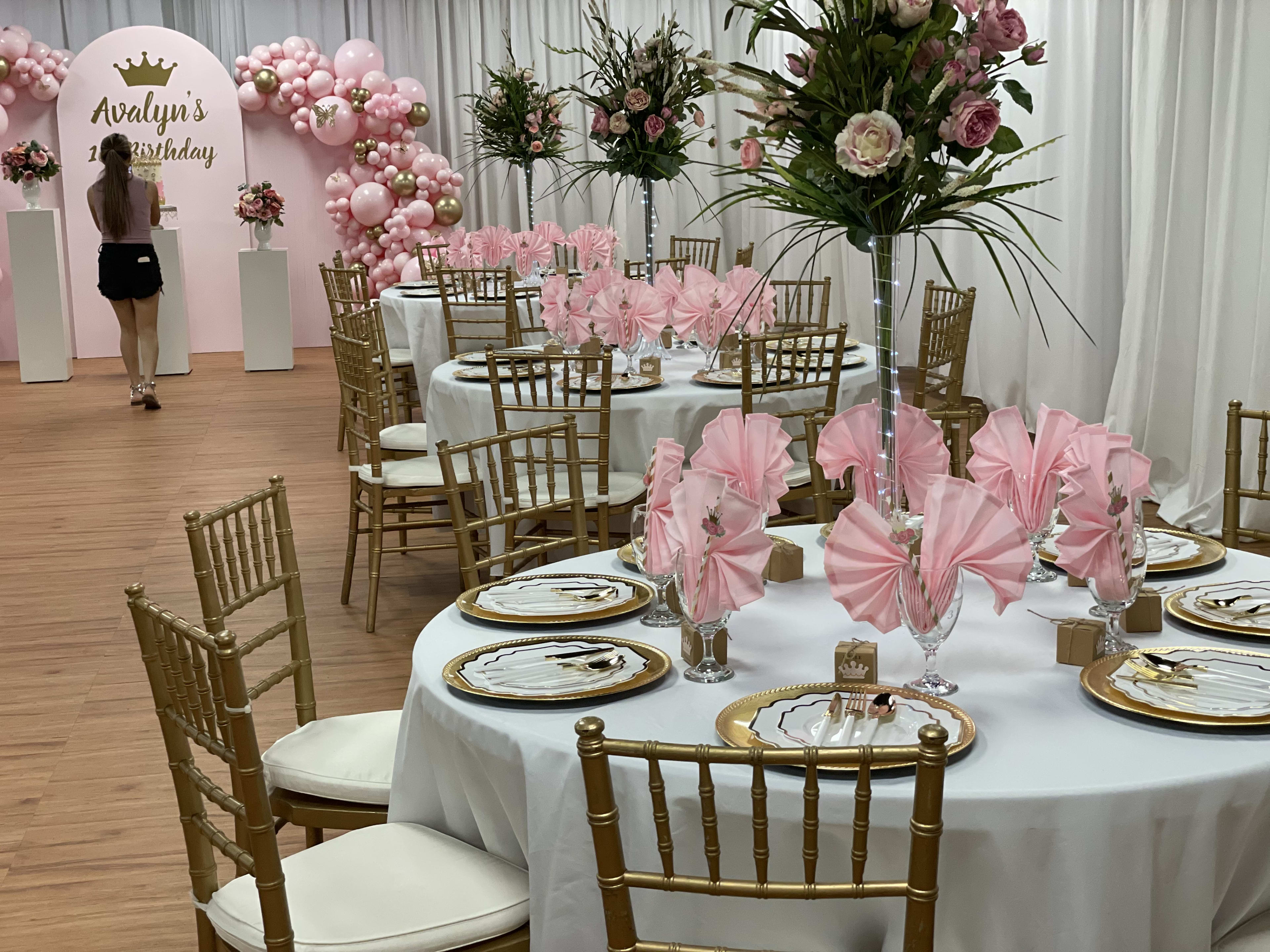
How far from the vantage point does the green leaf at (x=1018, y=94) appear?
211 centimetres

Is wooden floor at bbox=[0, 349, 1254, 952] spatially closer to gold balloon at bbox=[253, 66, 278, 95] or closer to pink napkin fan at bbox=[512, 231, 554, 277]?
pink napkin fan at bbox=[512, 231, 554, 277]

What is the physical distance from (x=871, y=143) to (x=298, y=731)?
1519 mm

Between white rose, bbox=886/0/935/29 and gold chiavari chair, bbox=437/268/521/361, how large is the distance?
3.73 meters

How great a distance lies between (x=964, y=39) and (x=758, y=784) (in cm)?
132

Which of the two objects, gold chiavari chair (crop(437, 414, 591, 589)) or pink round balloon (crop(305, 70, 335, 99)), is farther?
pink round balloon (crop(305, 70, 335, 99))

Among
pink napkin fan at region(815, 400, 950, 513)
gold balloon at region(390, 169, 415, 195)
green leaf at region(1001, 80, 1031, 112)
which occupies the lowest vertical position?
pink napkin fan at region(815, 400, 950, 513)

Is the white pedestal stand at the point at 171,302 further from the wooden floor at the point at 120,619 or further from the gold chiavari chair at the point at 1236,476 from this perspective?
the gold chiavari chair at the point at 1236,476

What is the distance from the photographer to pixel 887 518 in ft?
7.25

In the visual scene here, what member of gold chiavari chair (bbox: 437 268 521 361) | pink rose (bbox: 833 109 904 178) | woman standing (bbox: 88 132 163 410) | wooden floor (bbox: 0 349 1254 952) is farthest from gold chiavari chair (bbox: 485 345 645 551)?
woman standing (bbox: 88 132 163 410)

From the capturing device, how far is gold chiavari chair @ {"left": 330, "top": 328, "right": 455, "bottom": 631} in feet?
14.0

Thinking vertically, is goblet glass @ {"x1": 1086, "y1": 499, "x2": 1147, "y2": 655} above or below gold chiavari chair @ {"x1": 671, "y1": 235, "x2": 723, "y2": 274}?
below

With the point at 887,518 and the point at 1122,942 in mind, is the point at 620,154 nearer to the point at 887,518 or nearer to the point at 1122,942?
the point at 887,518

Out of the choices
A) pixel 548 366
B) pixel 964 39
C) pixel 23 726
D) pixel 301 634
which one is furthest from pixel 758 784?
pixel 23 726

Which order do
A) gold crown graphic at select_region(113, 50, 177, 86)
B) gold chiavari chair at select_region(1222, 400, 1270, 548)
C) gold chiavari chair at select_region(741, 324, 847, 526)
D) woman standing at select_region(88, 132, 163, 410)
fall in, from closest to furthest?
gold chiavari chair at select_region(1222, 400, 1270, 548) < gold chiavari chair at select_region(741, 324, 847, 526) < woman standing at select_region(88, 132, 163, 410) < gold crown graphic at select_region(113, 50, 177, 86)
